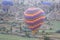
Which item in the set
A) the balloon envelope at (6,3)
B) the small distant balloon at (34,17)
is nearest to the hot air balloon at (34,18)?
the small distant balloon at (34,17)

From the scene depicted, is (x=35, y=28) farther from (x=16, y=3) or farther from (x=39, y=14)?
(x=16, y=3)

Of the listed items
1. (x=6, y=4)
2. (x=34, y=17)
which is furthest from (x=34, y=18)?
(x=6, y=4)

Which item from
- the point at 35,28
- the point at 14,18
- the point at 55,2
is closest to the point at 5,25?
the point at 14,18

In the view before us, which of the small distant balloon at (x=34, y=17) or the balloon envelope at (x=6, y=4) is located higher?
the balloon envelope at (x=6, y=4)

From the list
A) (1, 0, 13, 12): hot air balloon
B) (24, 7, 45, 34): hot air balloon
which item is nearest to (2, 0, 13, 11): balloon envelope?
(1, 0, 13, 12): hot air balloon

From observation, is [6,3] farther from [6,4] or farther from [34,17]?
[34,17]

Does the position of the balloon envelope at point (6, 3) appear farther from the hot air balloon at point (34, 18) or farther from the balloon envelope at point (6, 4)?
the hot air balloon at point (34, 18)

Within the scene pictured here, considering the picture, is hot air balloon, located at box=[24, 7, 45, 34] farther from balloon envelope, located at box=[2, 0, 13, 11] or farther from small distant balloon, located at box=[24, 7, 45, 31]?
balloon envelope, located at box=[2, 0, 13, 11]
